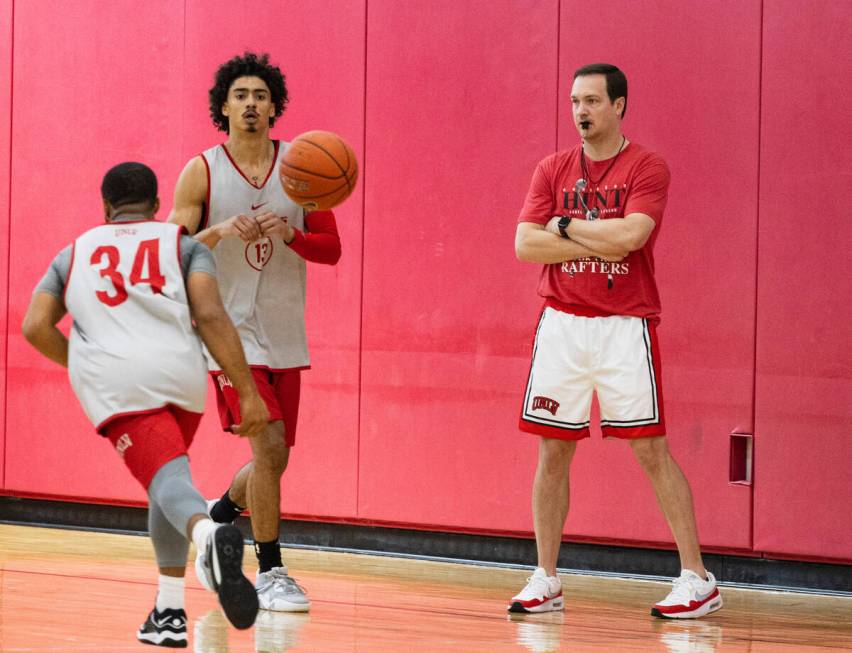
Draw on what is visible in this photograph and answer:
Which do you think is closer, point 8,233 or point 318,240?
point 318,240

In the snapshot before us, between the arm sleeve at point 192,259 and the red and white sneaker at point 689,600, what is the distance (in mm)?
1864

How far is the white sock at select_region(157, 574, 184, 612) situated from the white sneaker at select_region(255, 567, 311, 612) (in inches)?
33.3

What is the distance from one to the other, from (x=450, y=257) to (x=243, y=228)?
5.29ft

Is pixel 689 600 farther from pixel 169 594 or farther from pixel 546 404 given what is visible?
pixel 169 594

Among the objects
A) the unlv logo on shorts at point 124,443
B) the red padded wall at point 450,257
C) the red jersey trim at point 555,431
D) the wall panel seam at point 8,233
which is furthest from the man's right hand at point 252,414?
the wall panel seam at point 8,233

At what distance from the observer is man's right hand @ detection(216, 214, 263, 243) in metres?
4.23

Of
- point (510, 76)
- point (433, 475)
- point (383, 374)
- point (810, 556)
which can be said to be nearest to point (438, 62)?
point (510, 76)

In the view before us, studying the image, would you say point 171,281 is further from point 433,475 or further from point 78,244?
point 433,475

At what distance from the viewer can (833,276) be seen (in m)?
5.00

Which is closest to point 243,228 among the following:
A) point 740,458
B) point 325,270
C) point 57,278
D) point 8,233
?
point 57,278

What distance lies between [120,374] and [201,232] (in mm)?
954

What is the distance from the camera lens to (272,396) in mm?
4477

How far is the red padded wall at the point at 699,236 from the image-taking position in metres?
5.13

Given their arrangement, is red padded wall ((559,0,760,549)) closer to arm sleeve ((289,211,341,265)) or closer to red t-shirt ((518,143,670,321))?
red t-shirt ((518,143,670,321))
